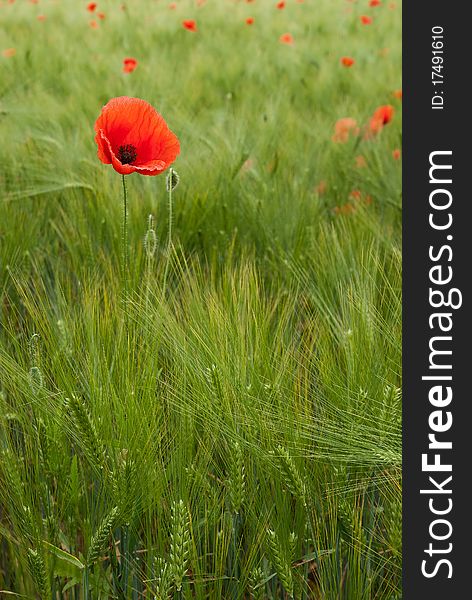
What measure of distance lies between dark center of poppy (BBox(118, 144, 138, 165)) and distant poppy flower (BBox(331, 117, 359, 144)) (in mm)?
735

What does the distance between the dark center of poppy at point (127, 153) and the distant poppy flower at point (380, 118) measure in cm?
85

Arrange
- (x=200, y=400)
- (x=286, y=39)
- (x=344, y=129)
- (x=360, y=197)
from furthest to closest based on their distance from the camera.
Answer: (x=286, y=39)
(x=344, y=129)
(x=360, y=197)
(x=200, y=400)

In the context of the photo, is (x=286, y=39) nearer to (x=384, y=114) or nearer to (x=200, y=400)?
(x=384, y=114)

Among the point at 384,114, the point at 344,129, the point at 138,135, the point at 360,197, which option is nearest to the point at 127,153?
the point at 138,135

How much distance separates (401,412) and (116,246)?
0.48m

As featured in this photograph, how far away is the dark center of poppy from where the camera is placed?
2.80 ft

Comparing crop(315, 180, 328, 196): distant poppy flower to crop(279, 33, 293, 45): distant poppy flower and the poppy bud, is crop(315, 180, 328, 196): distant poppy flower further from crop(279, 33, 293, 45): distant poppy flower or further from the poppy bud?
crop(279, 33, 293, 45): distant poppy flower

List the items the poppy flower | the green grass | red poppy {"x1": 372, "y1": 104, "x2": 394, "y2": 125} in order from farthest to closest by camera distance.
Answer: red poppy {"x1": 372, "y1": 104, "x2": 394, "y2": 125}
the poppy flower
the green grass

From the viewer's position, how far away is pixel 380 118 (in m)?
1.64

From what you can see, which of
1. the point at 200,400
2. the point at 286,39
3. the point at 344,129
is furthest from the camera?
the point at 286,39

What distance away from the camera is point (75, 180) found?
4.09ft

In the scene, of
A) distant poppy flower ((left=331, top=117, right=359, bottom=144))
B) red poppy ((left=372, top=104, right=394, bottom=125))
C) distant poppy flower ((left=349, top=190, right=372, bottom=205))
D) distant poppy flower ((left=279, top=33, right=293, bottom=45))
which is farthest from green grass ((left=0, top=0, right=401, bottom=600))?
distant poppy flower ((left=279, top=33, right=293, bottom=45))

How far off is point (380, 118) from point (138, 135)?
908 millimetres

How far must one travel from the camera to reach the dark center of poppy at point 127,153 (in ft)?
2.80
